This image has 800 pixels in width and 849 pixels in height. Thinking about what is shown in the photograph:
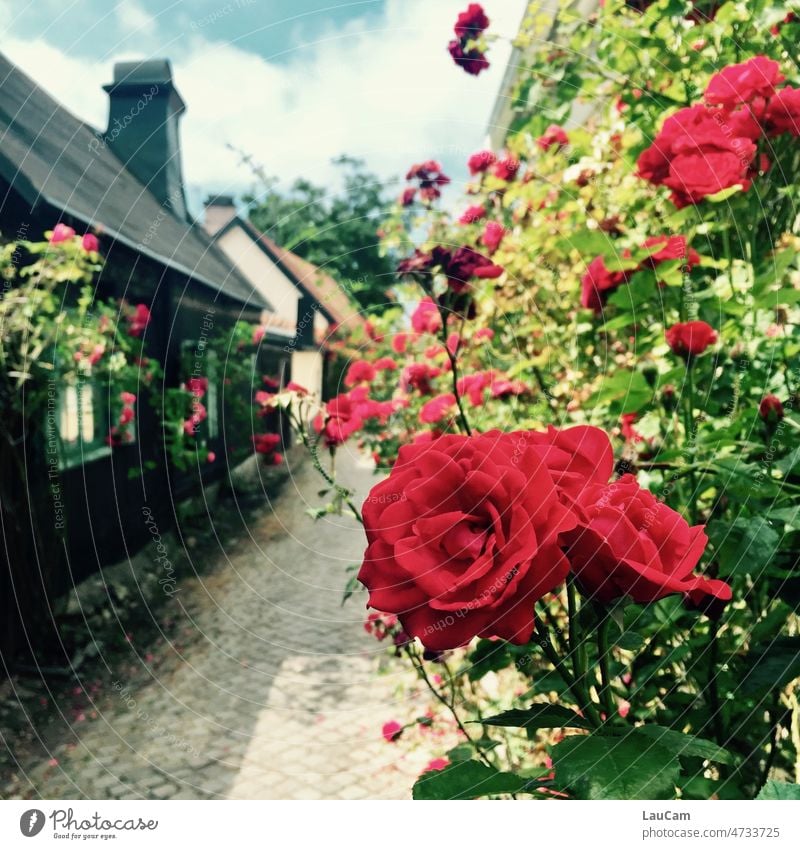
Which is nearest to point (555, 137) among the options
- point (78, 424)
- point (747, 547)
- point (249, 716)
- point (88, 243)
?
point (747, 547)

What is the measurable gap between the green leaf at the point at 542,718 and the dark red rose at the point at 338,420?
2.55 ft

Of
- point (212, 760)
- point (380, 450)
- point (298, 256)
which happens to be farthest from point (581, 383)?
point (212, 760)

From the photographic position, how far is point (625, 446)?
4.39 feet

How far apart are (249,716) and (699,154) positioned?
7.87ft

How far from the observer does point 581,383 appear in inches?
70.7

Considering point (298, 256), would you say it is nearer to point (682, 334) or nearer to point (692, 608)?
point (682, 334)

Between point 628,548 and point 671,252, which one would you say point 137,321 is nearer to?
point 671,252

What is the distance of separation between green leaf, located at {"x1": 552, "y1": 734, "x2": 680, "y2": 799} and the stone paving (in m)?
0.95

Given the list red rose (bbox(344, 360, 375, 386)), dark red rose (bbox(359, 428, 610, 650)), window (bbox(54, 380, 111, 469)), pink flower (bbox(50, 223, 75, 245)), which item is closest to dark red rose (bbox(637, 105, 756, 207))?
dark red rose (bbox(359, 428, 610, 650))

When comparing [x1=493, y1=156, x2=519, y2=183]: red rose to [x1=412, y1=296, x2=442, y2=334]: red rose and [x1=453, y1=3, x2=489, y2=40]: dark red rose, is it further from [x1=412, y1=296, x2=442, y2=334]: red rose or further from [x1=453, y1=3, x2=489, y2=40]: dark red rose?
[x1=453, y1=3, x2=489, y2=40]: dark red rose

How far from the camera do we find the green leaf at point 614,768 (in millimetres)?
547

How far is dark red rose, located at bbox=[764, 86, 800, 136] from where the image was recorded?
992 millimetres

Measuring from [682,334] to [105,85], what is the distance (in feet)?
3.23

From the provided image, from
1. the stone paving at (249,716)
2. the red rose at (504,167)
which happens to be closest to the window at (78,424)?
the stone paving at (249,716)
